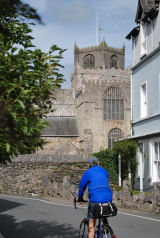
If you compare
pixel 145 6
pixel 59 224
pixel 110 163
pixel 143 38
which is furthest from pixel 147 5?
pixel 59 224

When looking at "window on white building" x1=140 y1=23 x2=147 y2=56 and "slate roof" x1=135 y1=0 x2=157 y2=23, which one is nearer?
"slate roof" x1=135 y1=0 x2=157 y2=23

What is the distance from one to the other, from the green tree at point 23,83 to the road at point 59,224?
107 inches

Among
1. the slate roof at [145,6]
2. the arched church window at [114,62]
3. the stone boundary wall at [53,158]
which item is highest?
the arched church window at [114,62]

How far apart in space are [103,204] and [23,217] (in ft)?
22.0

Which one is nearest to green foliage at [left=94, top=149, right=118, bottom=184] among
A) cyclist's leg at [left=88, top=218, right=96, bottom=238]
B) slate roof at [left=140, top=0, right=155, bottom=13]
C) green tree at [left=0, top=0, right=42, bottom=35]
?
slate roof at [left=140, top=0, right=155, bottom=13]

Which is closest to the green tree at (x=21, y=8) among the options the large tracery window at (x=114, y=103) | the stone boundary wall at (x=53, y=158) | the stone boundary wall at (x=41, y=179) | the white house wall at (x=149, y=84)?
the white house wall at (x=149, y=84)

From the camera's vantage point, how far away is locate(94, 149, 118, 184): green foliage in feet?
77.3

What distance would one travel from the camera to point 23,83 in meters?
5.35

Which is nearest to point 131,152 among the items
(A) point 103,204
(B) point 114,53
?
(A) point 103,204

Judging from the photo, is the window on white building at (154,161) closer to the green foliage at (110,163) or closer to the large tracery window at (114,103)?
the green foliage at (110,163)

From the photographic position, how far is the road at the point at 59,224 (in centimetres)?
912

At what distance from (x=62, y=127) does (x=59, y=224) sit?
159 feet

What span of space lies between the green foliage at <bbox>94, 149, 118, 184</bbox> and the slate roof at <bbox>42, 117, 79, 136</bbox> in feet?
103

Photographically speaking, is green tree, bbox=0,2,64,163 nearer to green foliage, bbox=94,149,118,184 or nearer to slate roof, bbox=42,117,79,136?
green foliage, bbox=94,149,118,184
